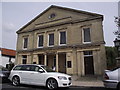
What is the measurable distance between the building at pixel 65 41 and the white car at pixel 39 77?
7.65 meters

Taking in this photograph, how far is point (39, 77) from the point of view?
9.37 m

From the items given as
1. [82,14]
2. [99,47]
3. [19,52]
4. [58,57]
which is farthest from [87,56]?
[19,52]

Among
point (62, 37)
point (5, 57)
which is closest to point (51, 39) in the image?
point (62, 37)

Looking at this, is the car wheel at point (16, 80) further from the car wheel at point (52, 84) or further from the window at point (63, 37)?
the window at point (63, 37)

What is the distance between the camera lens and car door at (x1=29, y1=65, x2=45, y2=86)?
9.27 meters

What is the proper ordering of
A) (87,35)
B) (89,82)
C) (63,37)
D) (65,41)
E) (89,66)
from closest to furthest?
(89,82)
(89,66)
(87,35)
(65,41)
(63,37)

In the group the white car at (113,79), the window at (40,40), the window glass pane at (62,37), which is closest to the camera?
the white car at (113,79)

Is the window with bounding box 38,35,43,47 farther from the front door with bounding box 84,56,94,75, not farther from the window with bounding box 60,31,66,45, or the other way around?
the front door with bounding box 84,56,94,75

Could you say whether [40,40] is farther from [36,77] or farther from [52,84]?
[52,84]

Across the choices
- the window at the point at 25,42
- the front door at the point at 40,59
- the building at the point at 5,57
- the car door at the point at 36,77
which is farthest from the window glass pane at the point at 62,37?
the building at the point at 5,57

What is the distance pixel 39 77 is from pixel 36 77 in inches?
10.2

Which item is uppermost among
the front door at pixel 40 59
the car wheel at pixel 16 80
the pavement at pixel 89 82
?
A: the front door at pixel 40 59

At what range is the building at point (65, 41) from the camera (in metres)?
16.5

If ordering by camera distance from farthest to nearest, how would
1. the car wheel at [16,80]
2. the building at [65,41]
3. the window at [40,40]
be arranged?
the window at [40,40] → the building at [65,41] → the car wheel at [16,80]
